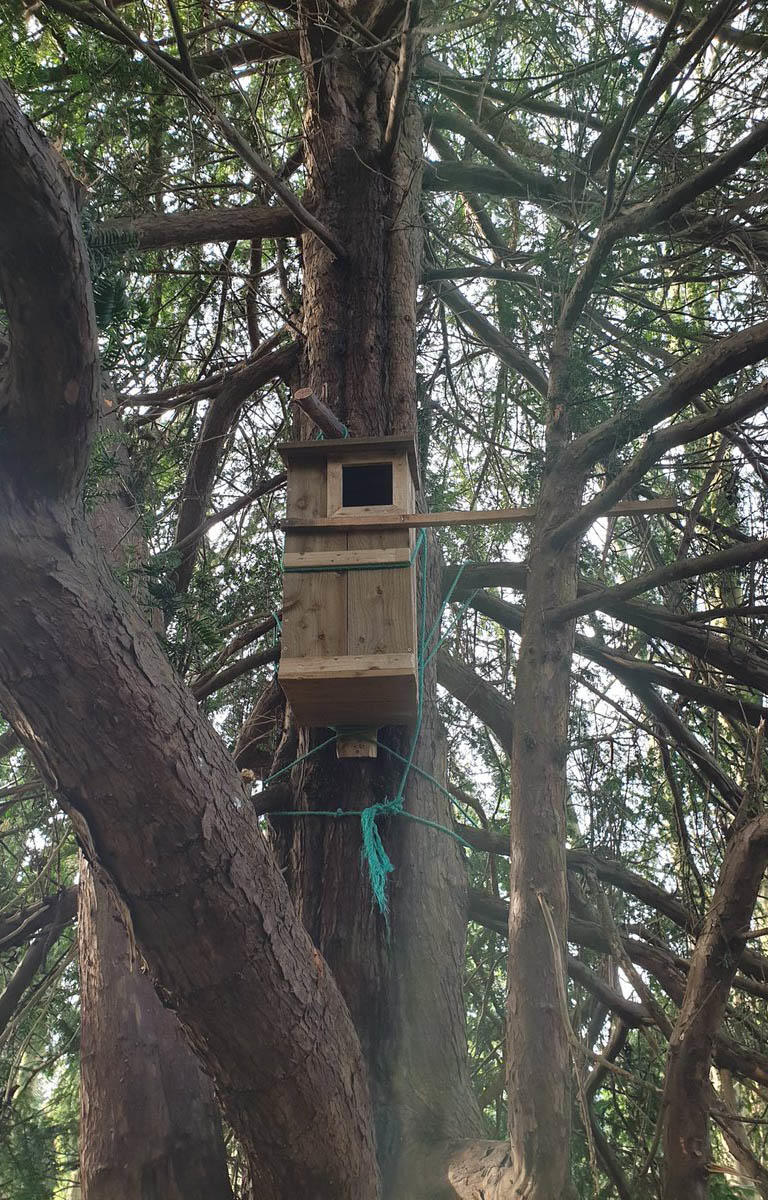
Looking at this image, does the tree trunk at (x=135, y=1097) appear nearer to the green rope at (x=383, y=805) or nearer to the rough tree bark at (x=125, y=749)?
the rough tree bark at (x=125, y=749)

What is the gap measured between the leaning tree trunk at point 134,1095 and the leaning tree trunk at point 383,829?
17.3 inches

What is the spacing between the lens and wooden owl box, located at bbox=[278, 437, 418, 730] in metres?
2.56

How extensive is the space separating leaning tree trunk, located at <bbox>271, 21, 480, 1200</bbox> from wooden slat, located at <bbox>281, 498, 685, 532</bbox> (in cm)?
55

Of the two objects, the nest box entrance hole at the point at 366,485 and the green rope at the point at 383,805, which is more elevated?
the nest box entrance hole at the point at 366,485

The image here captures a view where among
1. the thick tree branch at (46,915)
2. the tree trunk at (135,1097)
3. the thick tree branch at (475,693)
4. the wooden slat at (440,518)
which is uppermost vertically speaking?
the wooden slat at (440,518)

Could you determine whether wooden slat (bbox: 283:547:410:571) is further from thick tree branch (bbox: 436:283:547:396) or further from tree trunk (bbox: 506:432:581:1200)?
thick tree branch (bbox: 436:283:547:396)

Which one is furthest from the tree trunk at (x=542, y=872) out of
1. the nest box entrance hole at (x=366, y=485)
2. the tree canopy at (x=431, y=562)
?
the nest box entrance hole at (x=366, y=485)

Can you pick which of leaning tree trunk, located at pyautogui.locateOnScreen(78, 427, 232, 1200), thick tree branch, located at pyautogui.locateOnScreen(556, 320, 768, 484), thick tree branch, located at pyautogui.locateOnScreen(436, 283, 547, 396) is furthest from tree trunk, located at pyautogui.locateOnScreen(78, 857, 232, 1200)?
thick tree branch, located at pyautogui.locateOnScreen(436, 283, 547, 396)

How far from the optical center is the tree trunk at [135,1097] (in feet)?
7.95

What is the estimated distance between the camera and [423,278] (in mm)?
4113

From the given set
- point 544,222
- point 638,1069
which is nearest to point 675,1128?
point 638,1069

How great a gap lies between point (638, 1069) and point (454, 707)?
5.11 feet

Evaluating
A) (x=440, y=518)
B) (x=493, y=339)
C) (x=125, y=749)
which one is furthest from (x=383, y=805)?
(x=493, y=339)

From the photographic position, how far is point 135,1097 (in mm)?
2500
